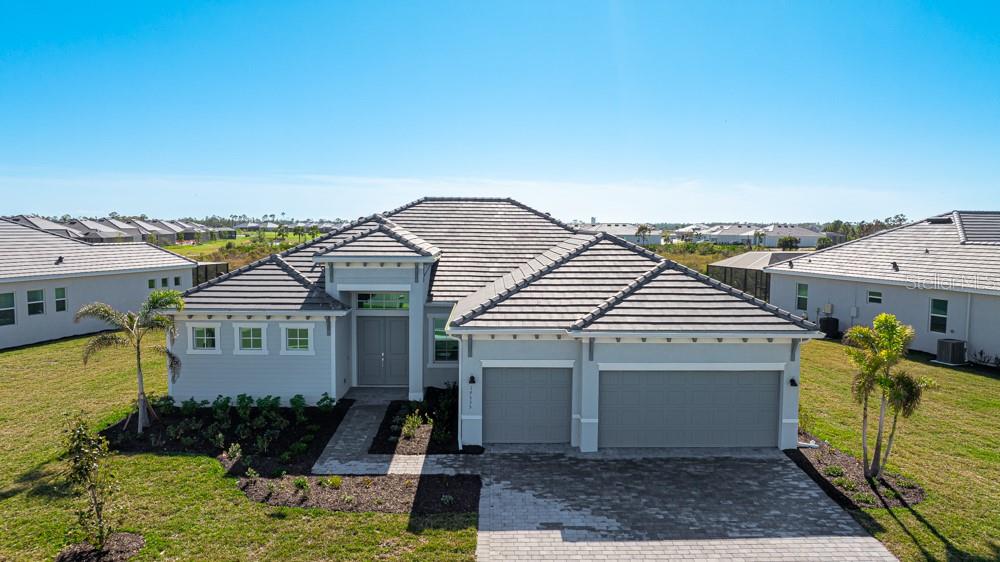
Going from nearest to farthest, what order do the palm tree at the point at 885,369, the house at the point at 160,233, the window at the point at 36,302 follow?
the palm tree at the point at 885,369, the window at the point at 36,302, the house at the point at 160,233

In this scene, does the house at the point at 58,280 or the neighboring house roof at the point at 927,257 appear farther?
the house at the point at 58,280

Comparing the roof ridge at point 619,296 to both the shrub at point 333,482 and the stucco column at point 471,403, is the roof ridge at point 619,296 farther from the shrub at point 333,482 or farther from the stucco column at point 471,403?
the shrub at point 333,482

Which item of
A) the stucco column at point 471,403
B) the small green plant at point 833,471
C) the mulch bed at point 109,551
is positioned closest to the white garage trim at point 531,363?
the stucco column at point 471,403

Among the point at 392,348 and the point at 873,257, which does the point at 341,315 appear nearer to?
the point at 392,348

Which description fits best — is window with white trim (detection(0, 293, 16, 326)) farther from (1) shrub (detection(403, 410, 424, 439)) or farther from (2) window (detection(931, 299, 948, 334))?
(2) window (detection(931, 299, 948, 334))

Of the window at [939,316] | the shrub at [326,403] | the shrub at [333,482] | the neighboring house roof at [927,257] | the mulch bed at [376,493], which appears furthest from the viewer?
the window at [939,316]

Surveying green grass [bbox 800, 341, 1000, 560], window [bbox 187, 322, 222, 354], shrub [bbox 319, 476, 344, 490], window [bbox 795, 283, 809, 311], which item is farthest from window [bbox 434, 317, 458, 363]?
window [bbox 795, 283, 809, 311]
